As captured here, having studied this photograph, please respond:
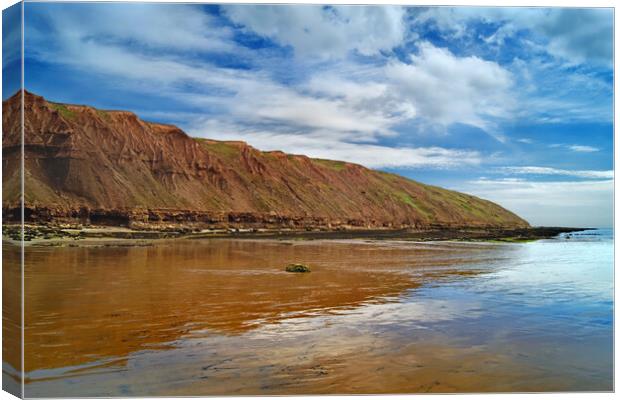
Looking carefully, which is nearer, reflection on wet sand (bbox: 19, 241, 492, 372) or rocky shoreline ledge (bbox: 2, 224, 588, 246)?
reflection on wet sand (bbox: 19, 241, 492, 372)

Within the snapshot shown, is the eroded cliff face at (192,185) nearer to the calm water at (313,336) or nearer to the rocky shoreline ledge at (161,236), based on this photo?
the rocky shoreline ledge at (161,236)

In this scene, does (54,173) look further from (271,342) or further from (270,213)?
(271,342)

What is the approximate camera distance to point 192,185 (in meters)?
52.1

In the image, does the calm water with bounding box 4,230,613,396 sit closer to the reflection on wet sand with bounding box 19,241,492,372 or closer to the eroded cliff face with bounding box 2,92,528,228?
the reflection on wet sand with bounding box 19,241,492,372

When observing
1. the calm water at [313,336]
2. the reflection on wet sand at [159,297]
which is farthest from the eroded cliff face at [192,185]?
the calm water at [313,336]

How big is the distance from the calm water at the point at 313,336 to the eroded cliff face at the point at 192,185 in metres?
16.8

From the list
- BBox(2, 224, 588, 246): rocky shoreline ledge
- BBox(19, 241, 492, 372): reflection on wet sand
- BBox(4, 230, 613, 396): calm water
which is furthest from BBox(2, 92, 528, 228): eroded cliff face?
BBox(4, 230, 613, 396): calm water

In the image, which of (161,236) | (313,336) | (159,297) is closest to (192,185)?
(161,236)

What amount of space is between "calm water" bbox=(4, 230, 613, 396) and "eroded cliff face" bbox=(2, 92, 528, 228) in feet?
55.0

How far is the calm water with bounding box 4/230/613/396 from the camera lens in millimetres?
5062

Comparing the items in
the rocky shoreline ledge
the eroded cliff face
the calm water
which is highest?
the eroded cliff face

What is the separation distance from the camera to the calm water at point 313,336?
5.06 metres

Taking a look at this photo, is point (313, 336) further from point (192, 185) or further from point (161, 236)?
point (192, 185)

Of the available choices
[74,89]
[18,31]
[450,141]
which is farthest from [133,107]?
[450,141]
